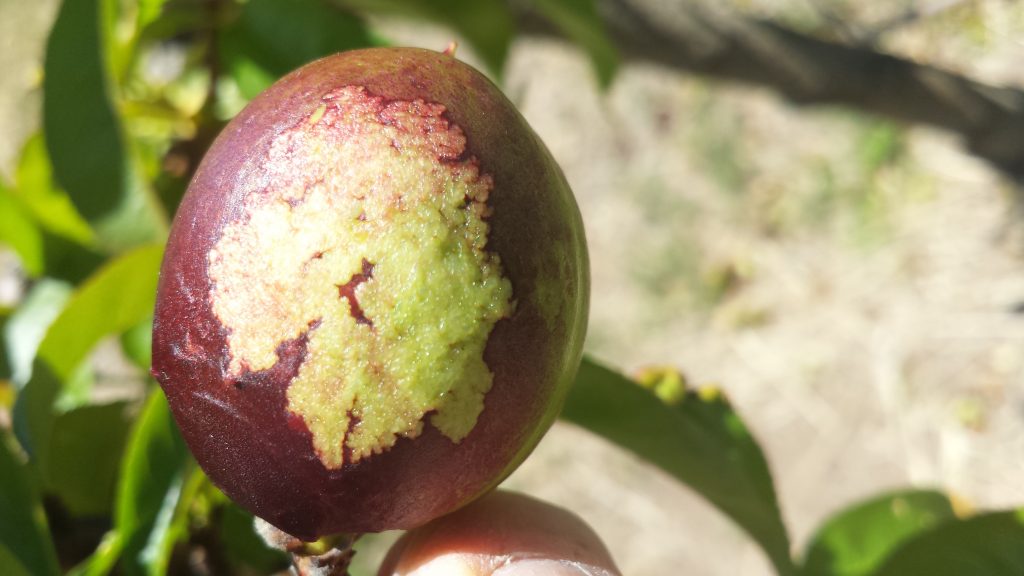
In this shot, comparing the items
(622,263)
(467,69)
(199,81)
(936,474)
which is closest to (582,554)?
(467,69)

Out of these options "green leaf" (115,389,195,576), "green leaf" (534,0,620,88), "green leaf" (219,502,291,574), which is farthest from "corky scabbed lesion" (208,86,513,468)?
"green leaf" (534,0,620,88)

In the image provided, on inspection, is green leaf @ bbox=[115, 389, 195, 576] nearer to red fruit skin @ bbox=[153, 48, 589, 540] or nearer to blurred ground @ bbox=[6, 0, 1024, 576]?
red fruit skin @ bbox=[153, 48, 589, 540]

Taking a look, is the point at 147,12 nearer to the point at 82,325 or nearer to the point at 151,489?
the point at 82,325

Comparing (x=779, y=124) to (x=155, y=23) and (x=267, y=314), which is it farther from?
(x=267, y=314)

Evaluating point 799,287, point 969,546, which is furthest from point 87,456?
point 799,287

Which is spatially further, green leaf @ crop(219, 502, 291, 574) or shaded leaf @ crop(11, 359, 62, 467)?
green leaf @ crop(219, 502, 291, 574)
